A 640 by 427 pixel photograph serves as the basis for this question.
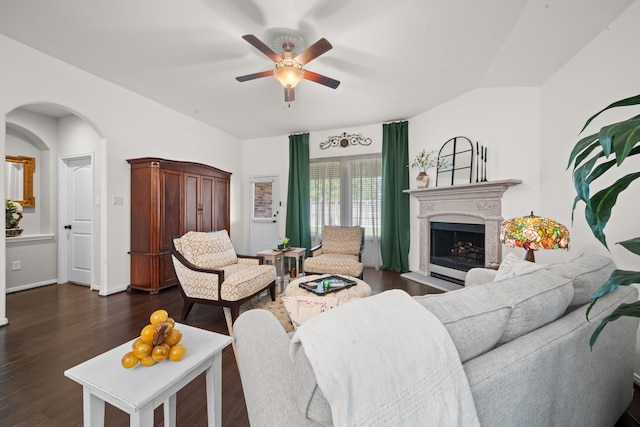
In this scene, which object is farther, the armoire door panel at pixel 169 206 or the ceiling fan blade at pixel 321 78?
the armoire door panel at pixel 169 206

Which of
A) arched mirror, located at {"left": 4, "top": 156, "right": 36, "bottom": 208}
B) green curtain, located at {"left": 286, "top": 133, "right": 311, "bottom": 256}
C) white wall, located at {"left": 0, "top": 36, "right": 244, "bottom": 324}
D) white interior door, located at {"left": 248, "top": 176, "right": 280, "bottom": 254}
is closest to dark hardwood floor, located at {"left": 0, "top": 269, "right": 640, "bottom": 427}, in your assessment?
white wall, located at {"left": 0, "top": 36, "right": 244, "bottom": 324}

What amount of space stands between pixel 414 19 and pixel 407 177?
2.70m

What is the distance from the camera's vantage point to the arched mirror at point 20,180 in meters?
3.74

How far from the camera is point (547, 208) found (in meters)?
2.91

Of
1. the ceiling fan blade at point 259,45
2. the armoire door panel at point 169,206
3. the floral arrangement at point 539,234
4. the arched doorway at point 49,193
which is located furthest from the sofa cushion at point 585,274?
the arched doorway at point 49,193

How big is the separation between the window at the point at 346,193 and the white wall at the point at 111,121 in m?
A: 2.23

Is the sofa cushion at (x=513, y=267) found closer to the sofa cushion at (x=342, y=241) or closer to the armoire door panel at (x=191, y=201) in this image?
the sofa cushion at (x=342, y=241)

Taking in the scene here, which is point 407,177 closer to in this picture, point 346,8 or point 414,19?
point 414,19

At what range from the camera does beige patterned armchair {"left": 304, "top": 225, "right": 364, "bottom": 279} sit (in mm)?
3473

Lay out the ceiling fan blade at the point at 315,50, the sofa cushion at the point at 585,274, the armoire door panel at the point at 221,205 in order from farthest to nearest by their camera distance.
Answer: the armoire door panel at the point at 221,205, the ceiling fan blade at the point at 315,50, the sofa cushion at the point at 585,274

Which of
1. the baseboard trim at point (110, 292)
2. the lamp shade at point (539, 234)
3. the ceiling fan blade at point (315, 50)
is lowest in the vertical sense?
the baseboard trim at point (110, 292)

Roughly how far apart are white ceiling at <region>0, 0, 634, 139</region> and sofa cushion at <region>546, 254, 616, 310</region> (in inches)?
77.5

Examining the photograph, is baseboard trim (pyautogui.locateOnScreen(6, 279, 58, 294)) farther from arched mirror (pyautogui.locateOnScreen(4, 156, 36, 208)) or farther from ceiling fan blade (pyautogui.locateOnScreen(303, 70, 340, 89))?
ceiling fan blade (pyautogui.locateOnScreen(303, 70, 340, 89))

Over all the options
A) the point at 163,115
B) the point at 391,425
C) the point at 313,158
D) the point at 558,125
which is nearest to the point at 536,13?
the point at 558,125
